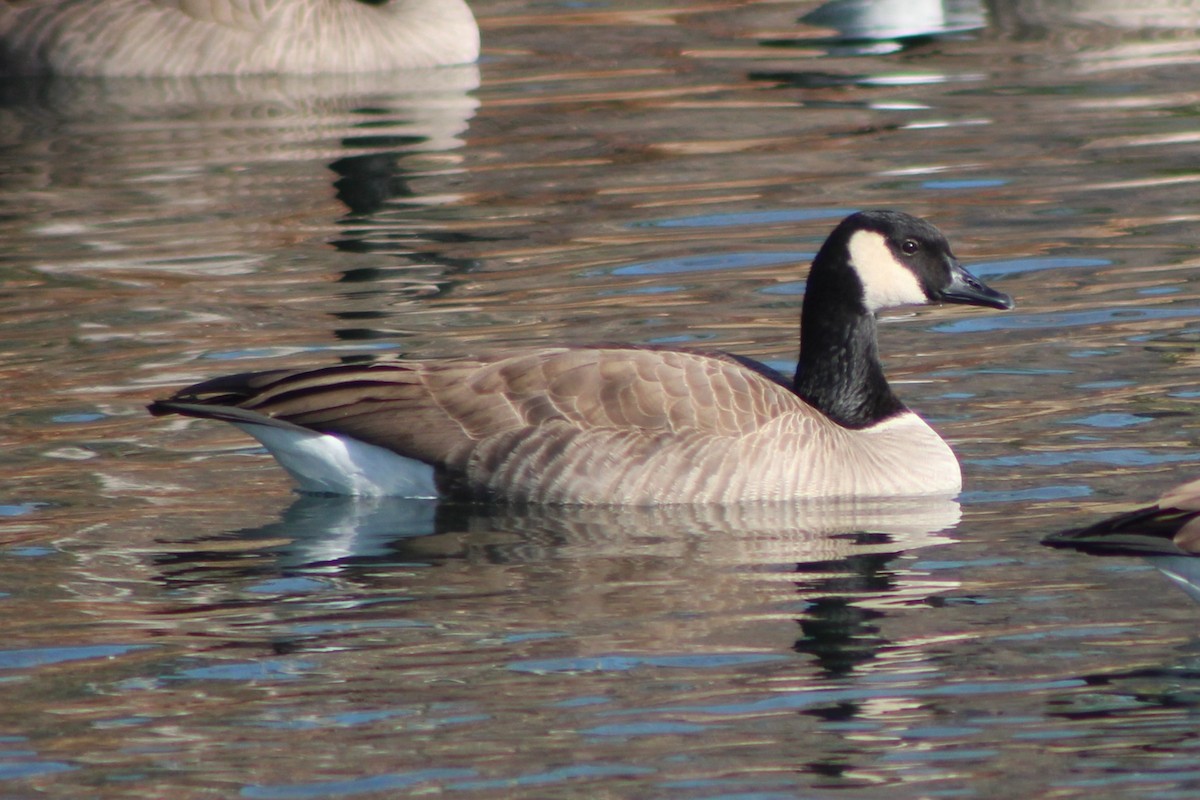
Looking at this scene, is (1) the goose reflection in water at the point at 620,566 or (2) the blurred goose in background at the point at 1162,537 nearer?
(2) the blurred goose in background at the point at 1162,537

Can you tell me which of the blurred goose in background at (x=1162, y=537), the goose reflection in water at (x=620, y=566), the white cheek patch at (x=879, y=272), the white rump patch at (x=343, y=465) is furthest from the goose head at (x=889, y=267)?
the blurred goose in background at (x=1162, y=537)

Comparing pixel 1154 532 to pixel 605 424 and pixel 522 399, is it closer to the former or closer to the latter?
pixel 605 424

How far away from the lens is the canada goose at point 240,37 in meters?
19.7

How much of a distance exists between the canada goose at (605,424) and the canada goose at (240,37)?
35.7 ft

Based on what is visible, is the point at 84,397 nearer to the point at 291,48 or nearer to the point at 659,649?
the point at 659,649

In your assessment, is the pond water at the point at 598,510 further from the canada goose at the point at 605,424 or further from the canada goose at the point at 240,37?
the canada goose at the point at 240,37

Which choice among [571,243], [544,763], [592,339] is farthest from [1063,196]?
[544,763]

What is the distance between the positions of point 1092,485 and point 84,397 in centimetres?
488

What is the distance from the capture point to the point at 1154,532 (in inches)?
256

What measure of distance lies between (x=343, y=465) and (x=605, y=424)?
1143 millimetres

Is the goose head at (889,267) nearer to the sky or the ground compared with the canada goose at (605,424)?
nearer to the sky

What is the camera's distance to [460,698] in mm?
6504

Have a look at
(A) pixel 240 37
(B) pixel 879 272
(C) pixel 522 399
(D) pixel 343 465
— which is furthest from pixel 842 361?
(A) pixel 240 37

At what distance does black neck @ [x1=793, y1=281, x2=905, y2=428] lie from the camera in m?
9.43
